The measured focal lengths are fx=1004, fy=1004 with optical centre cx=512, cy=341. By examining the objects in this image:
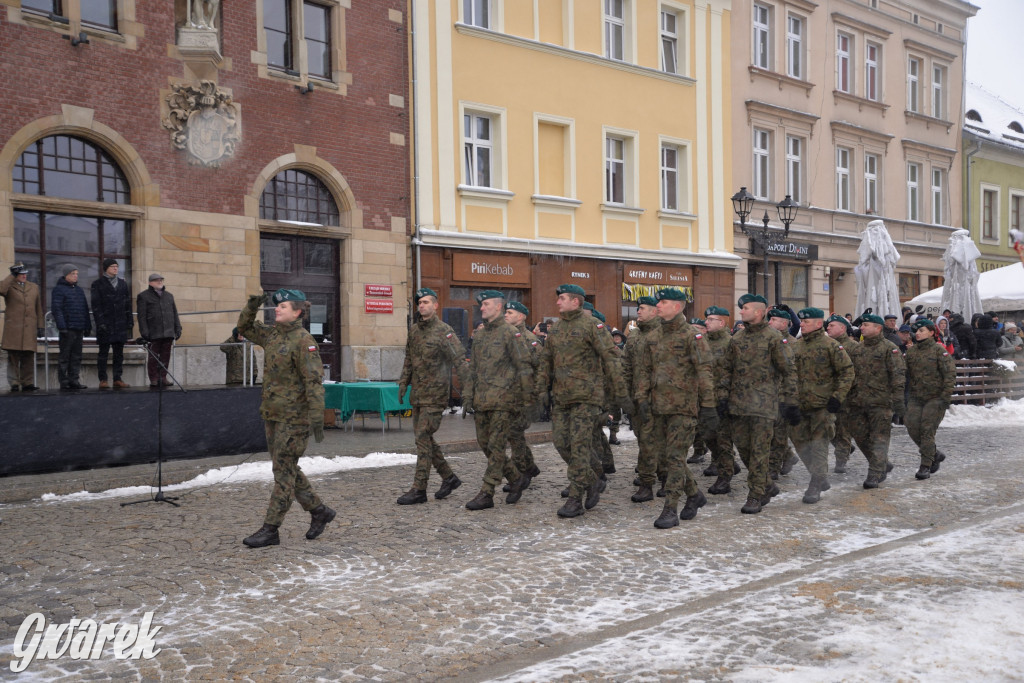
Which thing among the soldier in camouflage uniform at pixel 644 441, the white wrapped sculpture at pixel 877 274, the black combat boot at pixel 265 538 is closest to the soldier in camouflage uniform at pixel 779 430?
the soldier in camouflage uniform at pixel 644 441

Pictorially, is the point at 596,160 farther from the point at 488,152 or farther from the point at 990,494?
the point at 990,494

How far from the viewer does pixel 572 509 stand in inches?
325

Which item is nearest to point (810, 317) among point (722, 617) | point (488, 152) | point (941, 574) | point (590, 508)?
point (590, 508)

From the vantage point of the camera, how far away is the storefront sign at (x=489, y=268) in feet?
64.7

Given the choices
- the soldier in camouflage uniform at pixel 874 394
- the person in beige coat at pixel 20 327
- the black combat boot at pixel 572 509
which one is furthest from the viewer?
the person in beige coat at pixel 20 327

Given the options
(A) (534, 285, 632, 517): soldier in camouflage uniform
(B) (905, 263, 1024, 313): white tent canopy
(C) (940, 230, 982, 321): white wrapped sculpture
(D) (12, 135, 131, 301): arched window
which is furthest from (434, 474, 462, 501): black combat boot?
(B) (905, 263, 1024, 313): white tent canopy

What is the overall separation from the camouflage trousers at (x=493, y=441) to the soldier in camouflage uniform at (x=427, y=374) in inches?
15.1

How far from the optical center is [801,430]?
9.77 m

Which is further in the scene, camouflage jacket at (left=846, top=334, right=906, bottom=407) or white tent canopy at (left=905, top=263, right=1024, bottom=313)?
white tent canopy at (left=905, top=263, right=1024, bottom=313)

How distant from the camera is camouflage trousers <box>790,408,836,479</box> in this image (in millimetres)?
9461

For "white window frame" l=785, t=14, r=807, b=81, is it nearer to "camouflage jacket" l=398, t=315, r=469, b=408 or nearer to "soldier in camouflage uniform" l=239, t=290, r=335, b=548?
"camouflage jacket" l=398, t=315, r=469, b=408

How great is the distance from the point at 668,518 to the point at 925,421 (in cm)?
466

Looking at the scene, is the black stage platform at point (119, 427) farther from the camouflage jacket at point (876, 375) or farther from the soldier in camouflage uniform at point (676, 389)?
the camouflage jacket at point (876, 375)

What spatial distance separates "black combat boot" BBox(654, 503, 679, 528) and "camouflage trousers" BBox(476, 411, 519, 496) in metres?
1.48
